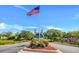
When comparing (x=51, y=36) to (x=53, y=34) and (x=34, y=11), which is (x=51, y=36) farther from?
(x=34, y=11)

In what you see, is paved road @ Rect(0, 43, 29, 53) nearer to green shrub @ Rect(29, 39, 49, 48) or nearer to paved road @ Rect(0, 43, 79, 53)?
paved road @ Rect(0, 43, 79, 53)

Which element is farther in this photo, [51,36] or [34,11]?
[51,36]

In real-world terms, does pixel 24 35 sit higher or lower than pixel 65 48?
higher

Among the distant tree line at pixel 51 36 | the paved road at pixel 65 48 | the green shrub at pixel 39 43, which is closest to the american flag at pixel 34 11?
the distant tree line at pixel 51 36

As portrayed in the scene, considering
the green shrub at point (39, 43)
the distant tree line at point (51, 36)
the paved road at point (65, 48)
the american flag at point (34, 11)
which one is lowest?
the paved road at point (65, 48)

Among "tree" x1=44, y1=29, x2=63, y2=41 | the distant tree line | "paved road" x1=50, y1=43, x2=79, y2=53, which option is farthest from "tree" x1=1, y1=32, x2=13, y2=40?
"paved road" x1=50, y1=43, x2=79, y2=53

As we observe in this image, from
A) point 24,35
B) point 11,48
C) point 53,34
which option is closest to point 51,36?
point 53,34

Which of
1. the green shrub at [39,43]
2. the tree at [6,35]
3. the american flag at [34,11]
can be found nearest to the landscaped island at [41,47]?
the green shrub at [39,43]

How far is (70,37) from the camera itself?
495cm

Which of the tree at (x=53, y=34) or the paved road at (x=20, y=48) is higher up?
the tree at (x=53, y=34)

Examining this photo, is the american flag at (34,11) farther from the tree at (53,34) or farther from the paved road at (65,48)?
the paved road at (65,48)
